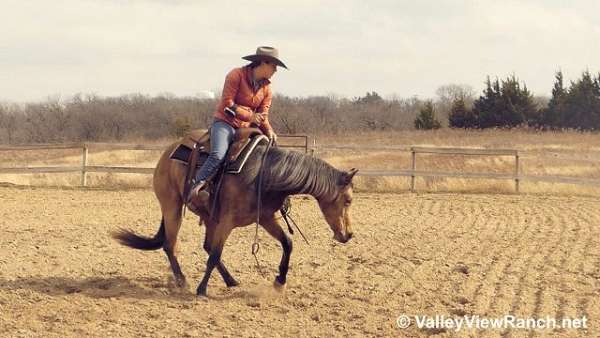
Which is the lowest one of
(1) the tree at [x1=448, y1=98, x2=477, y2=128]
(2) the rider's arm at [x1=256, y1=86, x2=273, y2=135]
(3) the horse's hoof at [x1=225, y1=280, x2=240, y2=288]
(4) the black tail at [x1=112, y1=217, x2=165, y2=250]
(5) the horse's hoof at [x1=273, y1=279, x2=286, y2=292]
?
(3) the horse's hoof at [x1=225, y1=280, x2=240, y2=288]

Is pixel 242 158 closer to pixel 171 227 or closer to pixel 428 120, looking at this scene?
pixel 171 227

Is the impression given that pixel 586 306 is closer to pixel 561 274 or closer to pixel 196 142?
pixel 561 274

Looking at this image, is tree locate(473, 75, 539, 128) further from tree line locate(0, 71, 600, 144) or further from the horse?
the horse

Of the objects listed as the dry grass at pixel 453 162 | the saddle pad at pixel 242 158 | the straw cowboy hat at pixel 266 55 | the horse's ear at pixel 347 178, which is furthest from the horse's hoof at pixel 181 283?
the dry grass at pixel 453 162

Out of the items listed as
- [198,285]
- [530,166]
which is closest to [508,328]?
[198,285]

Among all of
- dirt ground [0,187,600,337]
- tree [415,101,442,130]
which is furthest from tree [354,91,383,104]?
dirt ground [0,187,600,337]

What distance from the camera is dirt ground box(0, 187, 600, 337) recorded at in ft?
16.7

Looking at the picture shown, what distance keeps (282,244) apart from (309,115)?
46.7 metres

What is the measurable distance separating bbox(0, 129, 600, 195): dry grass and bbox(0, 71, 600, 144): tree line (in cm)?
435

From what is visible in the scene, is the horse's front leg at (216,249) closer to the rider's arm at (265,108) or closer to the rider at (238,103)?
the rider at (238,103)

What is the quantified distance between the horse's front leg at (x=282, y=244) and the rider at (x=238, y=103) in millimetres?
691

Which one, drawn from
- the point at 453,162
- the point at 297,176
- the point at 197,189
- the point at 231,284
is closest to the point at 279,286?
the point at 231,284

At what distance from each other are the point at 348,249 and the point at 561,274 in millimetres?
2577

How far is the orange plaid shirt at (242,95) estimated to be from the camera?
609 centimetres
